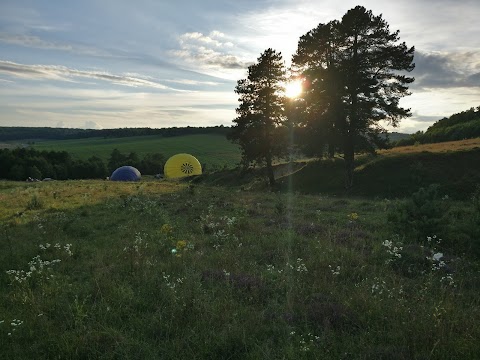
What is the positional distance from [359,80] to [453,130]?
20.3 meters

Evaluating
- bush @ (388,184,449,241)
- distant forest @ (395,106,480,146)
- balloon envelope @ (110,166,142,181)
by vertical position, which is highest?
distant forest @ (395,106,480,146)

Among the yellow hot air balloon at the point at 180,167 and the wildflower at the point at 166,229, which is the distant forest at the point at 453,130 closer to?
the yellow hot air balloon at the point at 180,167

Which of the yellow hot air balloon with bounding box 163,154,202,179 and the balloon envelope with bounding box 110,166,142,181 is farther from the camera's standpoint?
the yellow hot air balloon with bounding box 163,154,202,179

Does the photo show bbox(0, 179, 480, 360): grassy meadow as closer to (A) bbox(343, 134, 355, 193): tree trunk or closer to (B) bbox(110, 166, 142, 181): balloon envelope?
(A) bbox(343, 134, 355, 193): tree trunk

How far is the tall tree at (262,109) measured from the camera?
32.5 meters

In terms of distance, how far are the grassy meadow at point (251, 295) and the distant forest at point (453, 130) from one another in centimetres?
3416

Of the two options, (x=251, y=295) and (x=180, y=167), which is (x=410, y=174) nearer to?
(x=251, y=295)

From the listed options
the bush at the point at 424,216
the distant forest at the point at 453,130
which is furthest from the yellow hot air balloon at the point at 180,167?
the bush at the point at 424,216

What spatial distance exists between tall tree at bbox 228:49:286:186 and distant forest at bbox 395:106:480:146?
2075 cm

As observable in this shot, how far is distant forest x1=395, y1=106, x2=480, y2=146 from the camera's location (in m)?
38.8

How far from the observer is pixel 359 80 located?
27.9 meters

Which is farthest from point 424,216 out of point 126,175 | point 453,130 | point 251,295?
point 126,175

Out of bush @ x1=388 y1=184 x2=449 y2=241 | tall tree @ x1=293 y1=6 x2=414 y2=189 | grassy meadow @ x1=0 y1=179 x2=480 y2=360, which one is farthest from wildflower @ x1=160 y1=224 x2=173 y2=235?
tall tree @ x1=293 y1=6 x2=414 y2=189

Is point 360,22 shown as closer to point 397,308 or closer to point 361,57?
point 361,57
